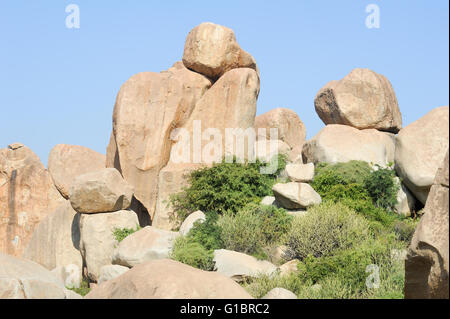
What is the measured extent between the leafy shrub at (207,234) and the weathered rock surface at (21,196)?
12.1m

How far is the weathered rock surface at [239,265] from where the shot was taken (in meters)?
14.2

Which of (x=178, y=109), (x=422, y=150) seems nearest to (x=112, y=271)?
(x=178, y=109)

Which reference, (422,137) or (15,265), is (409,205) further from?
(15,265)

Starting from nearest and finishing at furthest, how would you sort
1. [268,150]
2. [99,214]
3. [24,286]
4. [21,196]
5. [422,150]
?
[24,286], [422,150], [99,214], [268,150], [21,196]

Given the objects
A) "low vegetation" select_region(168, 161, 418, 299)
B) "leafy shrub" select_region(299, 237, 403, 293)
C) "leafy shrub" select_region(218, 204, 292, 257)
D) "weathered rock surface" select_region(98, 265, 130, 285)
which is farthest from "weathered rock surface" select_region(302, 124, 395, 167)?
"weathered rock surface" select_region(98, 265, 130, 285)

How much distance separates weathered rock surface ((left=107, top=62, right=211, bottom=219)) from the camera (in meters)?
20.9

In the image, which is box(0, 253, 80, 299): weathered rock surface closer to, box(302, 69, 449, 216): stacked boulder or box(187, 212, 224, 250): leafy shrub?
box(187, 212, 224, 250): leafy shrub

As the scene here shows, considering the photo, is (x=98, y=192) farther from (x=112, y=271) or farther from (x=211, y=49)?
(x=211, y=49)

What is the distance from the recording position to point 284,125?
28.5 metres

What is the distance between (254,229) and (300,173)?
250 cm

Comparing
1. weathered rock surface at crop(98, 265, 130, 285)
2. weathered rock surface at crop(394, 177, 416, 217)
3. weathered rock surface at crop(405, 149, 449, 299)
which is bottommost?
weathered rock surface at crop(98, 265, 130, 285)

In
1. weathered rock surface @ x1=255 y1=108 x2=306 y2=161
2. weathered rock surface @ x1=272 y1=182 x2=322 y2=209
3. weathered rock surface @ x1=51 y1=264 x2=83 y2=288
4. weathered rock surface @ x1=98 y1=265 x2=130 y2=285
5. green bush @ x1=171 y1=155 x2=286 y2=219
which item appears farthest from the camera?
weathered rock surface @ x1=255 y1=108 x2=306 y2=161

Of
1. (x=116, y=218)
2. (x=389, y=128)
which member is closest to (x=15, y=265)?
(x=116, y=218)

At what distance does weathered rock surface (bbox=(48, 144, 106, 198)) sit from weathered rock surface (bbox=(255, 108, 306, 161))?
7696 mm
